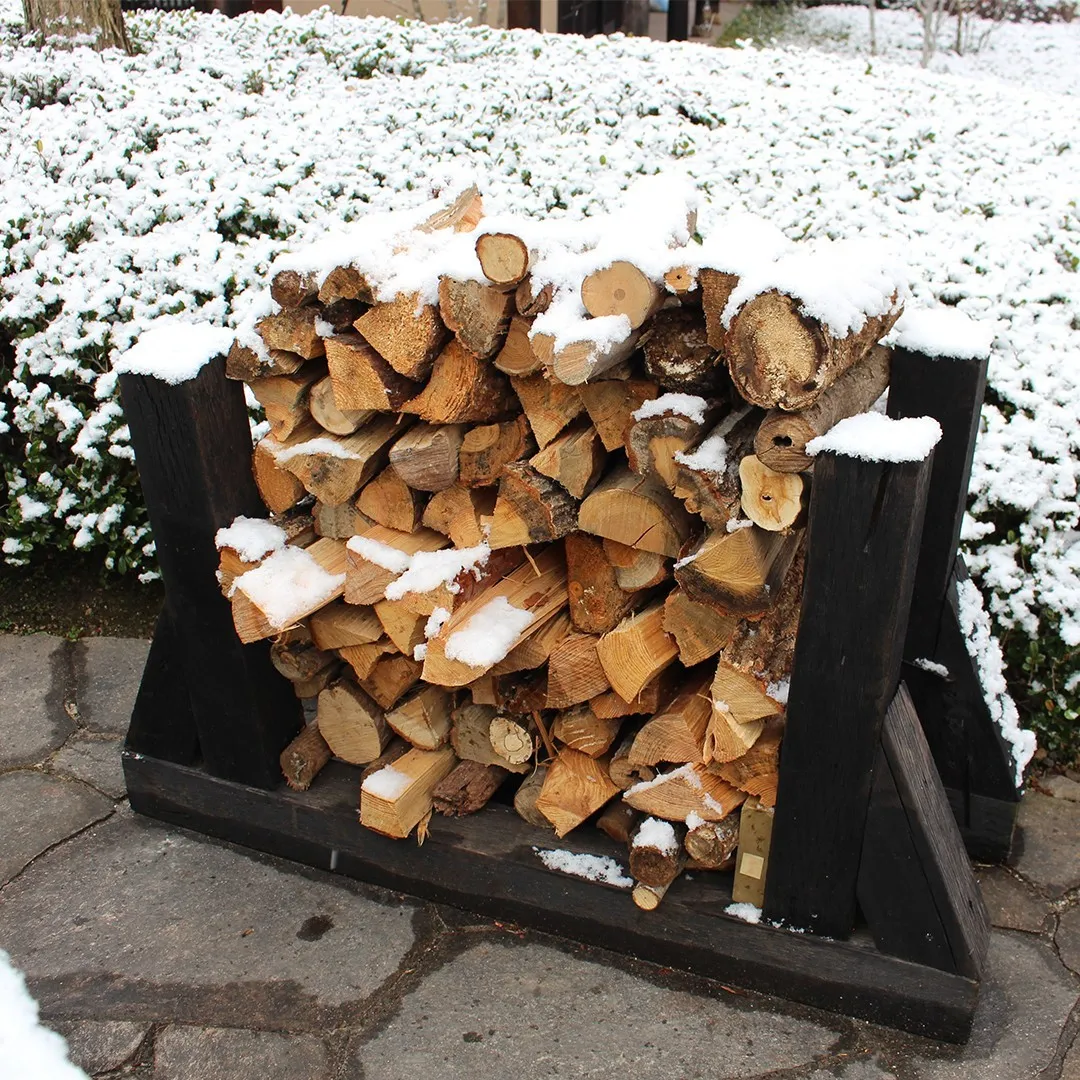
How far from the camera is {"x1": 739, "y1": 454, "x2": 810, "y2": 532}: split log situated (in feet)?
6.30

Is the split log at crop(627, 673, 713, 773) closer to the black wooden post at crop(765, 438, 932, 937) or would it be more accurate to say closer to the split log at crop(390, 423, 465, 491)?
the black wooden post at crop(765, 438, 932, 937)

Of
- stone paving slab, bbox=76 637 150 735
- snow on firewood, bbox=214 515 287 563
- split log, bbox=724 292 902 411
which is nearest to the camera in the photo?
split log, bbox=724 292 902 411

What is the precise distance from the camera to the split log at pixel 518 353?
2102 mm

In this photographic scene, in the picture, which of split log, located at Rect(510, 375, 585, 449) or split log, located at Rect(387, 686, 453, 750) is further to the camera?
split log, located at Rect(387, 686, 453, 750)

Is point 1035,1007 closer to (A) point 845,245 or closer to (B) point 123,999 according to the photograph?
(A) point 845,245

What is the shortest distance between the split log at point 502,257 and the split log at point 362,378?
0.32 metres

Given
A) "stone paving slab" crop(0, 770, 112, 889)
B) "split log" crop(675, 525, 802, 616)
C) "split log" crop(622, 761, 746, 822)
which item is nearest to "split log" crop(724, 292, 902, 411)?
"split log" crop(675, 525, 802, 616)

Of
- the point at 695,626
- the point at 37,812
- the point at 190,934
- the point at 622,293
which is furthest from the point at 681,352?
the point at 37,812

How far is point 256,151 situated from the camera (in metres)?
4.87

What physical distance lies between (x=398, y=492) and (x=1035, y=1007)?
173cm

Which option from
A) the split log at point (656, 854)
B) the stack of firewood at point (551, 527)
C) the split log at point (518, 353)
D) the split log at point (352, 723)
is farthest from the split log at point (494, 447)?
the split log at point (656, 854)

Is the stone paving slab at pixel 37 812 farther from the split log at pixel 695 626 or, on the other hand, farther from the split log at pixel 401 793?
the split log at pixel 695 626

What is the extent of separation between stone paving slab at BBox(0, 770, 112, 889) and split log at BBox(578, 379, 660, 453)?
70.7 inches

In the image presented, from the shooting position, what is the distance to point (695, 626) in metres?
2.15
